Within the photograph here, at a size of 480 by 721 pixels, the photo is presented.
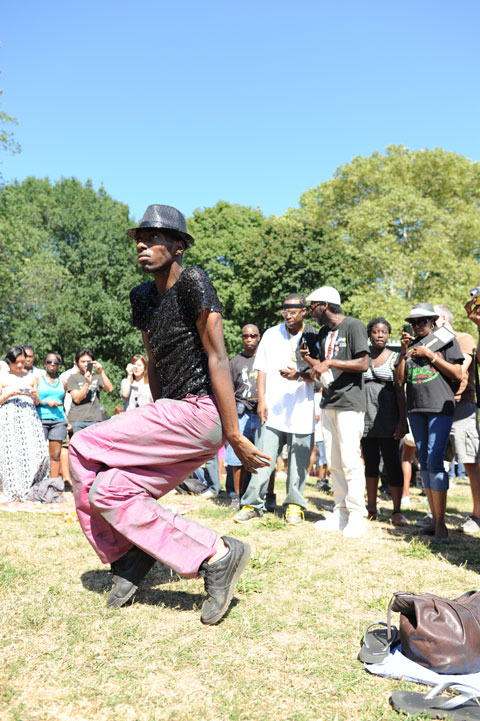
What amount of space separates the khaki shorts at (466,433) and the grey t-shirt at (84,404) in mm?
5206

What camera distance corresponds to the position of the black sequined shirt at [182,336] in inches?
133

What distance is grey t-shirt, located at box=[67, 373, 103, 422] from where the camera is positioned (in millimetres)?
8742

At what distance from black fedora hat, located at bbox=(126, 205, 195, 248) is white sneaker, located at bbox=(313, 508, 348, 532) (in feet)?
11.9

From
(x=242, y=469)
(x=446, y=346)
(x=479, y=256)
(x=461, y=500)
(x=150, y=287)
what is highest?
(x=479, y=256)

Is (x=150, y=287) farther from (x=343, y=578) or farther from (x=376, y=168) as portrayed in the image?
Answer: (x=376, y=168)

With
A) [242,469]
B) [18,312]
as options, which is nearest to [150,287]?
[242,469]

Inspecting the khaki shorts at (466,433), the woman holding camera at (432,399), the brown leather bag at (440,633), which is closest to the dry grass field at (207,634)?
the brown leather bag at (440,633)

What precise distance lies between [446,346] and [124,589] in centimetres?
369

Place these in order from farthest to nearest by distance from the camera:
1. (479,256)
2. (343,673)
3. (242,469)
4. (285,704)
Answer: (479,256) < (242,469) < (343,673) < (285,704)

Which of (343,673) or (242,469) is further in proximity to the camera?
(242,469)

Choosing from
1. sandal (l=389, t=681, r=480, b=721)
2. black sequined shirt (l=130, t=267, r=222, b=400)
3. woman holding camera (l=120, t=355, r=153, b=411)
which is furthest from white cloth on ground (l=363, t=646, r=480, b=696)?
woman holding camera (l=120, t=355, r=153, b=411)

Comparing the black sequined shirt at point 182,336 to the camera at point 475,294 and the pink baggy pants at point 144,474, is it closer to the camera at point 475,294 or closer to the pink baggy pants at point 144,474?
the pink baggy pants at point 144,474

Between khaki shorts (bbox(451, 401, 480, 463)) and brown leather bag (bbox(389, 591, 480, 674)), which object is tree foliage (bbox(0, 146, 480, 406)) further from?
brown leather bag (bbox(389, 591, 480, 674))

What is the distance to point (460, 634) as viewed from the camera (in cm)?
270
